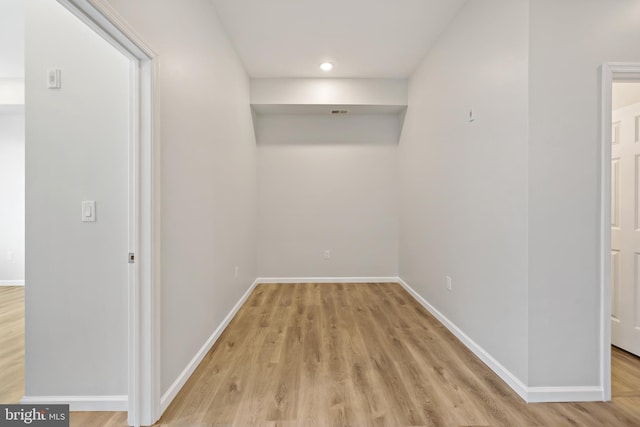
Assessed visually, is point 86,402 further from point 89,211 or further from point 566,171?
point 566,171

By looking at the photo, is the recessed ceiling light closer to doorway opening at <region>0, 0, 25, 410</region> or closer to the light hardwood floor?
doorway opening at <region>0, 0, 25, 410</region>

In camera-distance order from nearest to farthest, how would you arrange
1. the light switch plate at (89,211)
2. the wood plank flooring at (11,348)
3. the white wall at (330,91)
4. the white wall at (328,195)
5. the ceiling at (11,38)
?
the light switch plate at (89,211)
the wood plank flooring at (11,348)
the ceiling at (11,38)
the white wall at (330,91)
the white wall at (328,195)

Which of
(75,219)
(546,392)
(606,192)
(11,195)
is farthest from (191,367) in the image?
(11,195)

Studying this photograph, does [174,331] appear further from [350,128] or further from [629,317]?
[350,128]

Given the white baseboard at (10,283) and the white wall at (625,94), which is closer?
the white wall at (625,94)

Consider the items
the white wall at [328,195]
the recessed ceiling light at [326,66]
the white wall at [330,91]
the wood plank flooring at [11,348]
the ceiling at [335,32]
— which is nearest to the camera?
the wood plank flooring at [11,348]

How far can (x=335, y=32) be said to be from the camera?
288 centimetres

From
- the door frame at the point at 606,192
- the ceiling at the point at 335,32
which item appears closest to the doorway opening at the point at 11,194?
the ceiling at the point at 335,32

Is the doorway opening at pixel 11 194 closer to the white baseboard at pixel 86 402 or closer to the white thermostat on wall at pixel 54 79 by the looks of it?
the white baseboard at pixel 86 402

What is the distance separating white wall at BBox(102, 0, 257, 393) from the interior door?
3295mm

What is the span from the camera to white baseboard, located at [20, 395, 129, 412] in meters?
1.61

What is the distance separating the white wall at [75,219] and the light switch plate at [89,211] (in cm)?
3

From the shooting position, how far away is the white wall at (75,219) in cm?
161

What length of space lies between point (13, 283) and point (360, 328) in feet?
16.9
